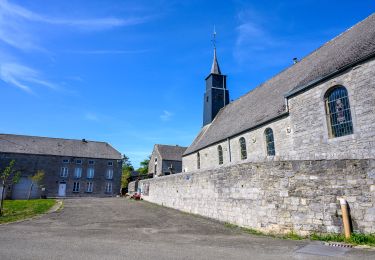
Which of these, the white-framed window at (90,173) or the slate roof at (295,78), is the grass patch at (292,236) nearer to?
the slate roof at (295,78)

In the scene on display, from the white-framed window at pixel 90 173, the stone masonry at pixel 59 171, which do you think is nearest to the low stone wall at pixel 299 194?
the stone masonry at pixel 59 171

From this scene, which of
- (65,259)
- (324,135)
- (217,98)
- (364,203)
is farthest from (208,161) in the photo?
(65,259)

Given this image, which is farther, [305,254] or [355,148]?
[355,148]

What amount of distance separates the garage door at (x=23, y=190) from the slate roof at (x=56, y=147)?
15.1 ft

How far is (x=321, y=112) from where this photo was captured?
449 inches

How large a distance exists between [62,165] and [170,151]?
16.5 meters

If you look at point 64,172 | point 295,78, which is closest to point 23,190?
point 64,172

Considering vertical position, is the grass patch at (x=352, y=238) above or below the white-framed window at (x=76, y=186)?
below

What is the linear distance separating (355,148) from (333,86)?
9.34 ft

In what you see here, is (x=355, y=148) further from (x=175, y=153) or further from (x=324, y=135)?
(x=175, y=153)

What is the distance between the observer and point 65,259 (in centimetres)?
521

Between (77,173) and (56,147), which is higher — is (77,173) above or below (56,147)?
below

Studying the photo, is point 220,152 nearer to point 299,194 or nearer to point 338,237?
point 299,194

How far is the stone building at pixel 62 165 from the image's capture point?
3719cm
